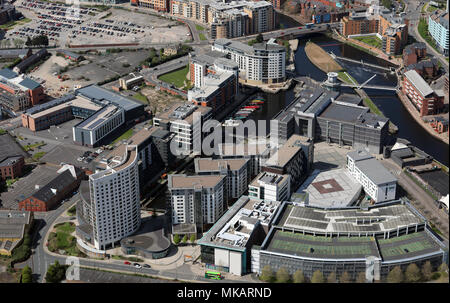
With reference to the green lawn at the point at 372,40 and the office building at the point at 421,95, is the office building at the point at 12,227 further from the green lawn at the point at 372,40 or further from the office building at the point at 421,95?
the green lawn at the point at 372,40

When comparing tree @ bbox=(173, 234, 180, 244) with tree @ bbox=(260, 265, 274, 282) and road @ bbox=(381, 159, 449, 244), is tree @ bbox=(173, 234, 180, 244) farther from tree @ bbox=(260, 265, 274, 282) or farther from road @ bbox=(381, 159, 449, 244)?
road @ bbox=(381, 159, 449, 244)

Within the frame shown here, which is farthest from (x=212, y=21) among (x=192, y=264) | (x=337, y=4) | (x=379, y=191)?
(x=192, y=264)

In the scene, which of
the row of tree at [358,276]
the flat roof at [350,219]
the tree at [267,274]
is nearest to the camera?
the row of tree at [358,276]

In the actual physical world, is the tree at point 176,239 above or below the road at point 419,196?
below

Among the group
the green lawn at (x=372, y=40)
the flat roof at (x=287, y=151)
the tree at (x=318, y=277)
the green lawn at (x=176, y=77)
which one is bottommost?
the tree at (x=318, y=277)

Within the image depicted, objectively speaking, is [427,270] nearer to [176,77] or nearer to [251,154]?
[251,154]

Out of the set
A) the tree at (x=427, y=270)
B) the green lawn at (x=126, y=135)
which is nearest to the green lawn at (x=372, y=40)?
the green lawn at (x=126, y=135)

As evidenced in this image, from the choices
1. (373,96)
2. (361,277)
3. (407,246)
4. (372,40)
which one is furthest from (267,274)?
(372,40)

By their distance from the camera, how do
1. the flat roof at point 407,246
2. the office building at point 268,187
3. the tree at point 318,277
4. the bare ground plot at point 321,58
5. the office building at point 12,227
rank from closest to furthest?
the tree at point 318,277 < the flat roof at point 407,246 < the office building at point 12,227 < the office building at point 268,187 < the bare ground plot at point 321,58
